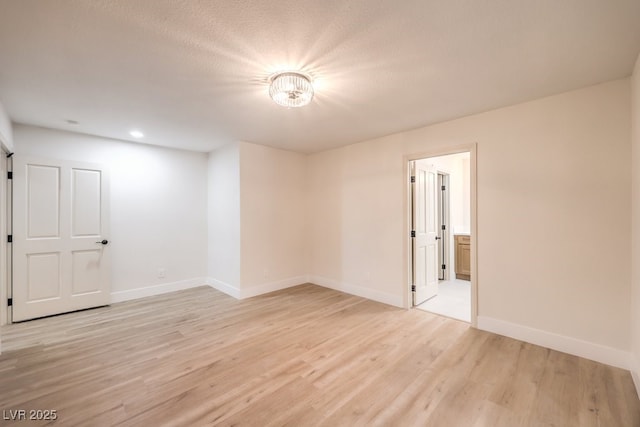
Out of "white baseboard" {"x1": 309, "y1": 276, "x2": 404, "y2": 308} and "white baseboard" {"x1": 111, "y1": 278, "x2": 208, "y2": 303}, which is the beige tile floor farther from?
"white baseboard" {"x1": 111, "y1": 278, "x2": 208, "y2": 303}

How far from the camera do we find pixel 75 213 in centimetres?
369

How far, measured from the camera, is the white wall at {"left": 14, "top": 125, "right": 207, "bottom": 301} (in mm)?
3797

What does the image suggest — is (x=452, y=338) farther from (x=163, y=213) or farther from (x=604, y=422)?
(x=163, y=213)

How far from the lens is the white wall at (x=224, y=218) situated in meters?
4.24

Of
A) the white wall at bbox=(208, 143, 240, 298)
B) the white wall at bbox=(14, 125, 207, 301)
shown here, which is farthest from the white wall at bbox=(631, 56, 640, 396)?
the white wall at bbox=(14, 125, 207, 301)

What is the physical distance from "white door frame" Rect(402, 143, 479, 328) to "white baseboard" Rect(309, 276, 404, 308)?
0.16 metres

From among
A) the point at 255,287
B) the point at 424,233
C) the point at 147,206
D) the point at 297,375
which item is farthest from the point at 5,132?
the point at 424,233

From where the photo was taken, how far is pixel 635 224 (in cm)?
212

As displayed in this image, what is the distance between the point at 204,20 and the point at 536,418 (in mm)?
3297

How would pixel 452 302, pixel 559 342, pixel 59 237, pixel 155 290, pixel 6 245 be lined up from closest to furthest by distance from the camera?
pixel 559 342
pixel 6 245
pixel 59 237
pixel 452 302
pixel 155 290

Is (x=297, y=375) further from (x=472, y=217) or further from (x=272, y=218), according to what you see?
(x=272, y=218)

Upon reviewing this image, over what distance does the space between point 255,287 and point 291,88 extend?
3.22 m

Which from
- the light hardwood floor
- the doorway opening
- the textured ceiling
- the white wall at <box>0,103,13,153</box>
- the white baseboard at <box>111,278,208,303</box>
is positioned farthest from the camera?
the white baseboard at <box>111,278,208,303</box>

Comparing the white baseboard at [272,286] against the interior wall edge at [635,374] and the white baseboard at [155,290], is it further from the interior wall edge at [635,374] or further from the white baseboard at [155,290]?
the interior wall edge at [635,374]
